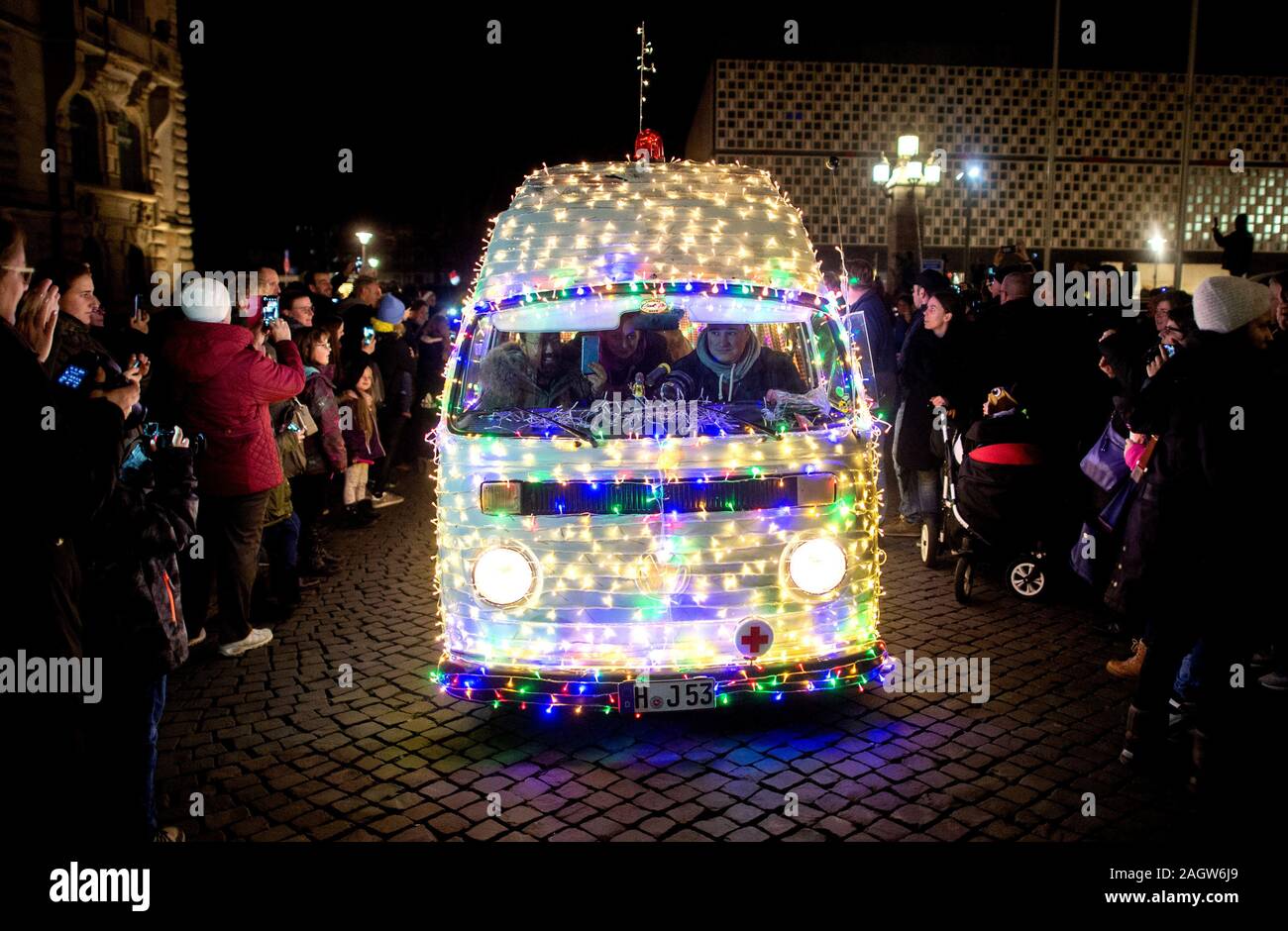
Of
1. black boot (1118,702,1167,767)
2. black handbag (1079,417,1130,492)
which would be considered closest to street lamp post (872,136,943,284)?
black handbag (1079,417,1130,492)

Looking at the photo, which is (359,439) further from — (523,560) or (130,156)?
(130,156)

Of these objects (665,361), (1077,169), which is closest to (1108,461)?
(665,361)

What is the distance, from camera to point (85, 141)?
3064 cm

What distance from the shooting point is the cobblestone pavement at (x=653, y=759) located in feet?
13.0

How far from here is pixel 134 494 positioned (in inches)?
135

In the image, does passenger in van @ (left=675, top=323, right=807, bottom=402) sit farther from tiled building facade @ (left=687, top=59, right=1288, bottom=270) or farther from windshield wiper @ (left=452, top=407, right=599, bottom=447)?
tiled building facade @ (left=687, top=59, right=1288, bottom=270)

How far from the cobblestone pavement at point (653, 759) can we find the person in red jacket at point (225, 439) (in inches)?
15.6

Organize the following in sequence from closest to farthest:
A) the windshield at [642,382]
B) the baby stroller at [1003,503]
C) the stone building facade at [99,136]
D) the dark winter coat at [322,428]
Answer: the windshield at [642,382]
the baby stroller at [1003,503]
the dark winter coat at [322,428]
the stone building facade at [99,136]

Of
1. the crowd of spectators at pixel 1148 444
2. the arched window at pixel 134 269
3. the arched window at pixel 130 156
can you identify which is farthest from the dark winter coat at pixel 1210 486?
the arched window at pixel 130 156

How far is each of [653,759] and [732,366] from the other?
7.29 feet

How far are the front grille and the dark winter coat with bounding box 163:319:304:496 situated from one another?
91.3 inches

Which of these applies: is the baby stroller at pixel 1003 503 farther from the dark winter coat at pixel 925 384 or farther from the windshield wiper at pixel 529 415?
the windshield wiper at pixel 529 415

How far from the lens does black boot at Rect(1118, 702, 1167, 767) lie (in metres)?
4.35
